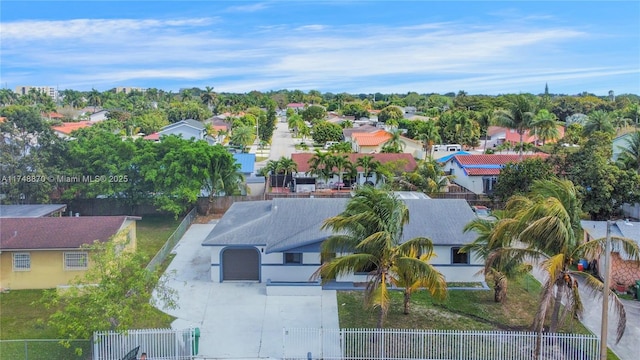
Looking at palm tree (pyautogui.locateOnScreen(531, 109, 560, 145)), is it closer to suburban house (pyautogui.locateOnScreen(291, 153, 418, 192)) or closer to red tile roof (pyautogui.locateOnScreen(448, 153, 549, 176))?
red tile roof (pyautogui.locateOnScreen(448, 153, 549, 176))

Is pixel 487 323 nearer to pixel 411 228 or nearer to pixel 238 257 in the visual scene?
pixel 411 228

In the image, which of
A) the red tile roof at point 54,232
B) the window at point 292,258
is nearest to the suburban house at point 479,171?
the window at point 292,258

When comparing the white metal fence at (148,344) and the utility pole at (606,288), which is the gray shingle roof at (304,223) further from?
the utility pole at (606,288)

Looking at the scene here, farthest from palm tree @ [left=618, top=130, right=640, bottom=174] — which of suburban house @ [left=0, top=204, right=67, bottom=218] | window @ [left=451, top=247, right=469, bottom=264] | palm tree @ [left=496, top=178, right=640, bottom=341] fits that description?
suburban house @ [left=0, top=204, right=67, bottom=218]

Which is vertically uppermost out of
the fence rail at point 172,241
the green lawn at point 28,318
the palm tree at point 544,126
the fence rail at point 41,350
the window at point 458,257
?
the palm tree at point 544,126

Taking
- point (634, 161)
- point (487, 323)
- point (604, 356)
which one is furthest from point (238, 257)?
point (634, 161)

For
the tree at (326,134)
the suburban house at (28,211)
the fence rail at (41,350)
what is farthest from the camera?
the tree at (326,134)
